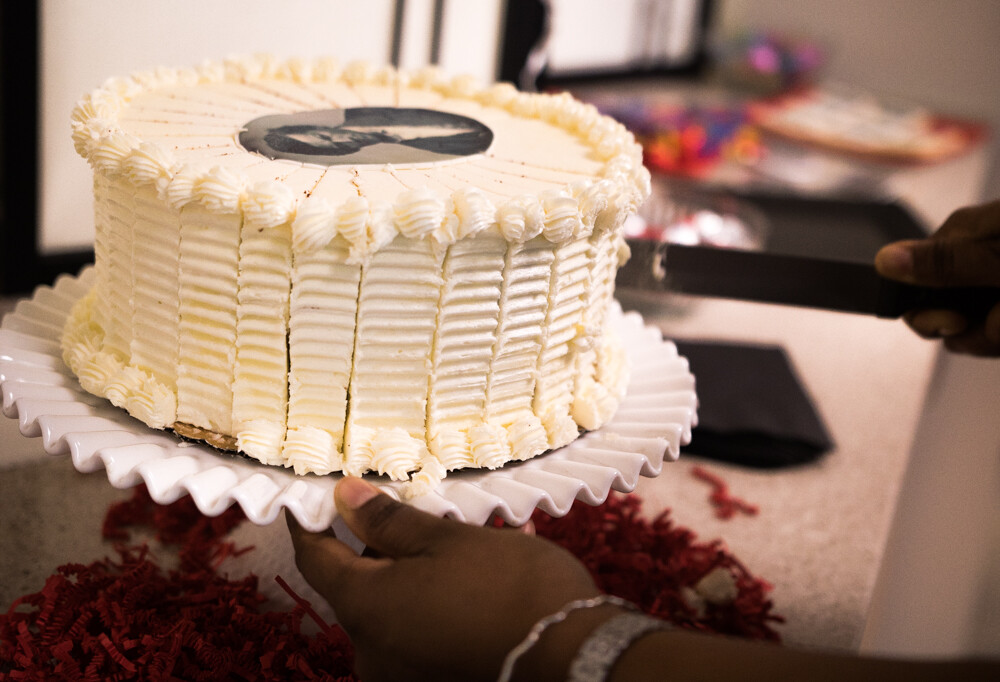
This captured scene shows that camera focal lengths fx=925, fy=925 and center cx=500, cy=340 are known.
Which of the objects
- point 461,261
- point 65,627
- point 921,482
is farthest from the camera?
point 921,482

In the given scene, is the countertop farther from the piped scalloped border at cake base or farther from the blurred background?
the piped scalloped border at cake base

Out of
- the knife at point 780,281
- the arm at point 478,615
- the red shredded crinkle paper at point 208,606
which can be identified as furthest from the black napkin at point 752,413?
the arm at point 478,615

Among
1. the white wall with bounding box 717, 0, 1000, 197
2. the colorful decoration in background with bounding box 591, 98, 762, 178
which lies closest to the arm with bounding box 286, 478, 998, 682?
the colorful decoration in background with bounding box 591, 98, 762, 178

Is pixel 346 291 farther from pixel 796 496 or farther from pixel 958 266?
pixel 796 496

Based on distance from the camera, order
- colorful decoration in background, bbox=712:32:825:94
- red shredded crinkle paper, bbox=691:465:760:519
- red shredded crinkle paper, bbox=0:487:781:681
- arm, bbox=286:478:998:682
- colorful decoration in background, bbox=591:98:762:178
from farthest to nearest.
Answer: colorful decoration in background, bbox=712:32:825:94 → colorful decoration in background, bbox=591:98:762:178 → red shredded crinkle paper, bbox=691:465:760:519 → red shredded crinkle paper, bbox=0:487:781:681 → arm, bbox=286:478:998:682

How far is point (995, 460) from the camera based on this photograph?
156cm

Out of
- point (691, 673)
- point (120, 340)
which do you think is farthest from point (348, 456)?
point (691, 673)

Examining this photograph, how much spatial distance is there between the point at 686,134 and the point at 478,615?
3508 mm

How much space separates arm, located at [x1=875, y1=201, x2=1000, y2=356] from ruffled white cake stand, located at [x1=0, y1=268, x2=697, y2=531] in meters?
0.48

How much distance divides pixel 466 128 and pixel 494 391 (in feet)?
1.82

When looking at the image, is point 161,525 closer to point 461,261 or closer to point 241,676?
point 241,676

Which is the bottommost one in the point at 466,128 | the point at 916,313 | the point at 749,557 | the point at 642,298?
the point at 749,557

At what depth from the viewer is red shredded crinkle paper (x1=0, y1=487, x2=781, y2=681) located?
1494 mm

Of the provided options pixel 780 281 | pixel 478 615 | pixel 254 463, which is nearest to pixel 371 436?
pixel 254 463
